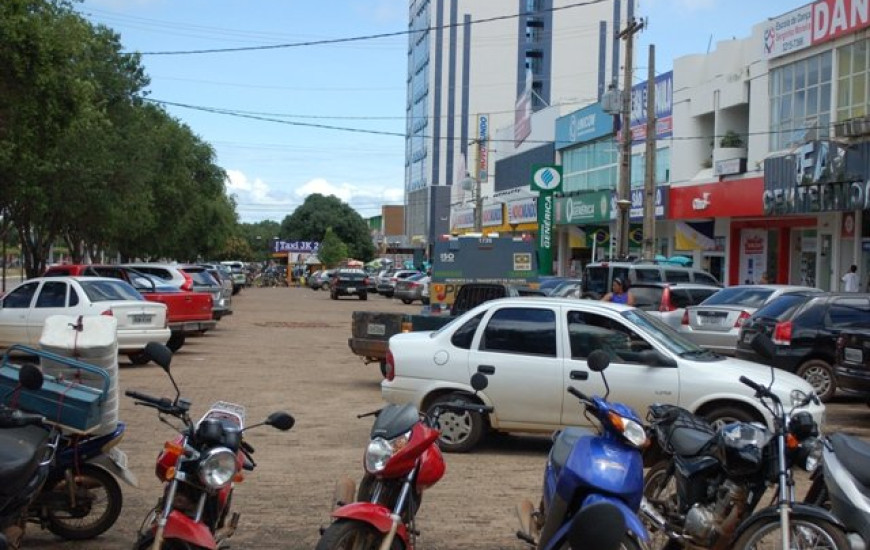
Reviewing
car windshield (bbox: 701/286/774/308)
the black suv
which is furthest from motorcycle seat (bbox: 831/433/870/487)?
car windshield (bbox: 701/286/774/308)

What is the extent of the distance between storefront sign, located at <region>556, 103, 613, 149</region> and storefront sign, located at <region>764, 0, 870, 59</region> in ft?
49.8

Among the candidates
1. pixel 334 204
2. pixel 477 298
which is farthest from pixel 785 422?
pixel 334 204

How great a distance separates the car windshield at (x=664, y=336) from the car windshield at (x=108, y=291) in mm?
11093

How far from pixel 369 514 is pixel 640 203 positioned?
3857cm

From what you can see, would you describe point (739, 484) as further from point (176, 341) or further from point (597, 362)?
point (176, 341)

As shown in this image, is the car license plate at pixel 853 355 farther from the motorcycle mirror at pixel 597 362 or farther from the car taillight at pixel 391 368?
the motorcycle mirror at pixel 597 362

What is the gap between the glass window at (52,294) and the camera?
18.2 meters

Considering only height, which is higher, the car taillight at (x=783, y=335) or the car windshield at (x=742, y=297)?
the car windshield at (x=742, y=297)

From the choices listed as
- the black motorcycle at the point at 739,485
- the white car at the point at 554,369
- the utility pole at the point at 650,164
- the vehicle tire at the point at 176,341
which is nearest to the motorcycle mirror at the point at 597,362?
the black motorcycle at the point at 739,485

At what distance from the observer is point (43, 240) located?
125 ft

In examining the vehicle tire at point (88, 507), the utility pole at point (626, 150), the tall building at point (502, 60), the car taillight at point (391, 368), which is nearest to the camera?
the vehicle tire at point (88, 507)

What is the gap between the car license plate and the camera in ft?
42.0

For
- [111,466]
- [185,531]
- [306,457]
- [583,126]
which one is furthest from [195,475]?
[583,126]

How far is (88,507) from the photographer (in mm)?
6977
